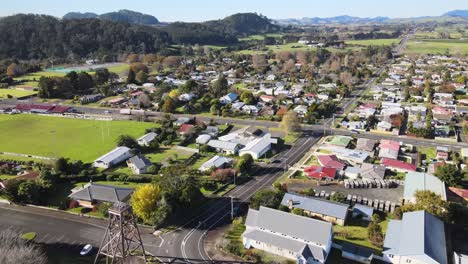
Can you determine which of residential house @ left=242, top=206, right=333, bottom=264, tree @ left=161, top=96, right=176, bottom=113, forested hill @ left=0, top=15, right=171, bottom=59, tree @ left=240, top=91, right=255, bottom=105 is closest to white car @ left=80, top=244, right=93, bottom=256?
residential house @ left=242, top=206, right=333, bottom=264

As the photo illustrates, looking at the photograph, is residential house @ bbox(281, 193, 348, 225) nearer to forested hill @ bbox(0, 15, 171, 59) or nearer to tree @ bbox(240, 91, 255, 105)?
tree @ bbox(240, 91, 255, 105)

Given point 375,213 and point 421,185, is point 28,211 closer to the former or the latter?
point 375,213

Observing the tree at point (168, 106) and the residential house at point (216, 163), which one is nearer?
the residential house at point (216, 163)

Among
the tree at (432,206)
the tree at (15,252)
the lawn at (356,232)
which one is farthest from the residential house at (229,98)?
the tree at (15,252)

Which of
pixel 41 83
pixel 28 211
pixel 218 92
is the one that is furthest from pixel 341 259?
pixel 41 83

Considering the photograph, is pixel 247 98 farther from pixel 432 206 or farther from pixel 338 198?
pixel 432 206

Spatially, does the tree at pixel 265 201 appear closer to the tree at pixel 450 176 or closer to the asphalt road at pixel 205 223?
the asphalt road at pixel 205 223

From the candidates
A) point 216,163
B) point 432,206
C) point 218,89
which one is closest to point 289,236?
point 432,206
